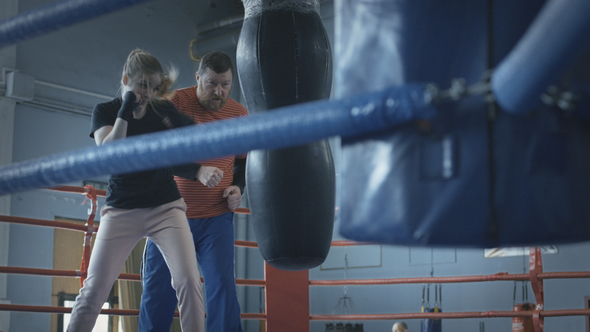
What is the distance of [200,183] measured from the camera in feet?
7.10

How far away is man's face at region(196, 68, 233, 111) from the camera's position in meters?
2.11

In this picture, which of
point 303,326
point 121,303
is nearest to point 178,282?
point 303,326

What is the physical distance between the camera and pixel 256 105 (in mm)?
1733

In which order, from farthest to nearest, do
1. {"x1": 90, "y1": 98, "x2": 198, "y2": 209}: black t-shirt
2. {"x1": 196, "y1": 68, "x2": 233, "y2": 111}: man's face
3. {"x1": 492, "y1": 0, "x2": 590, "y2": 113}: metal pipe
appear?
1. {"x1": 196, "y1": 68, "x2": 233, "y2": 111}: man's face
2. {"x1": 90, "y1": 98, "x2": 198, "y2": 209}: black t-shirt
3. {"x1": 492, "y1": 0, "x2": 590, "y2": 113}: metal pipe

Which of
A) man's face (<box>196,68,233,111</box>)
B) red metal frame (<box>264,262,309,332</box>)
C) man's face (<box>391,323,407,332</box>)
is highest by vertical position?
man's face (<box>196,68,233,111</box>)

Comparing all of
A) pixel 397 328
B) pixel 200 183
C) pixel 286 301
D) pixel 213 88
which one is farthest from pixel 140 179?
pixel 397 328

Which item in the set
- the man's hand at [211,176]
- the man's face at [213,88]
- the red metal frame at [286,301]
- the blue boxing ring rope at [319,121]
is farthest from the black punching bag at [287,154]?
the red metal frame at [286,301]

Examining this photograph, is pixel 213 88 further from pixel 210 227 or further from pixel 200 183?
pixel 210 227

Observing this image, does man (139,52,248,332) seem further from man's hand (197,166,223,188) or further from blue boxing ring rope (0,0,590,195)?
blue boxing ring rope (0,0,590,195)

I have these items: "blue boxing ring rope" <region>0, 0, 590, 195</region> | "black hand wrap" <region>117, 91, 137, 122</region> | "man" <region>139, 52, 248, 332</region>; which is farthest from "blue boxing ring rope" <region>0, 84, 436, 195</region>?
"man" <region>139, 52, 248, 332</region>

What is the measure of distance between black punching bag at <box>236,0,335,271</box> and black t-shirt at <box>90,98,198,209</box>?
0.95ft

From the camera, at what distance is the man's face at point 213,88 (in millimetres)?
2111

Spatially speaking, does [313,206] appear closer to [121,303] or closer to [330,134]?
[330,134]

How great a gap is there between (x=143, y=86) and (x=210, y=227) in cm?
62
